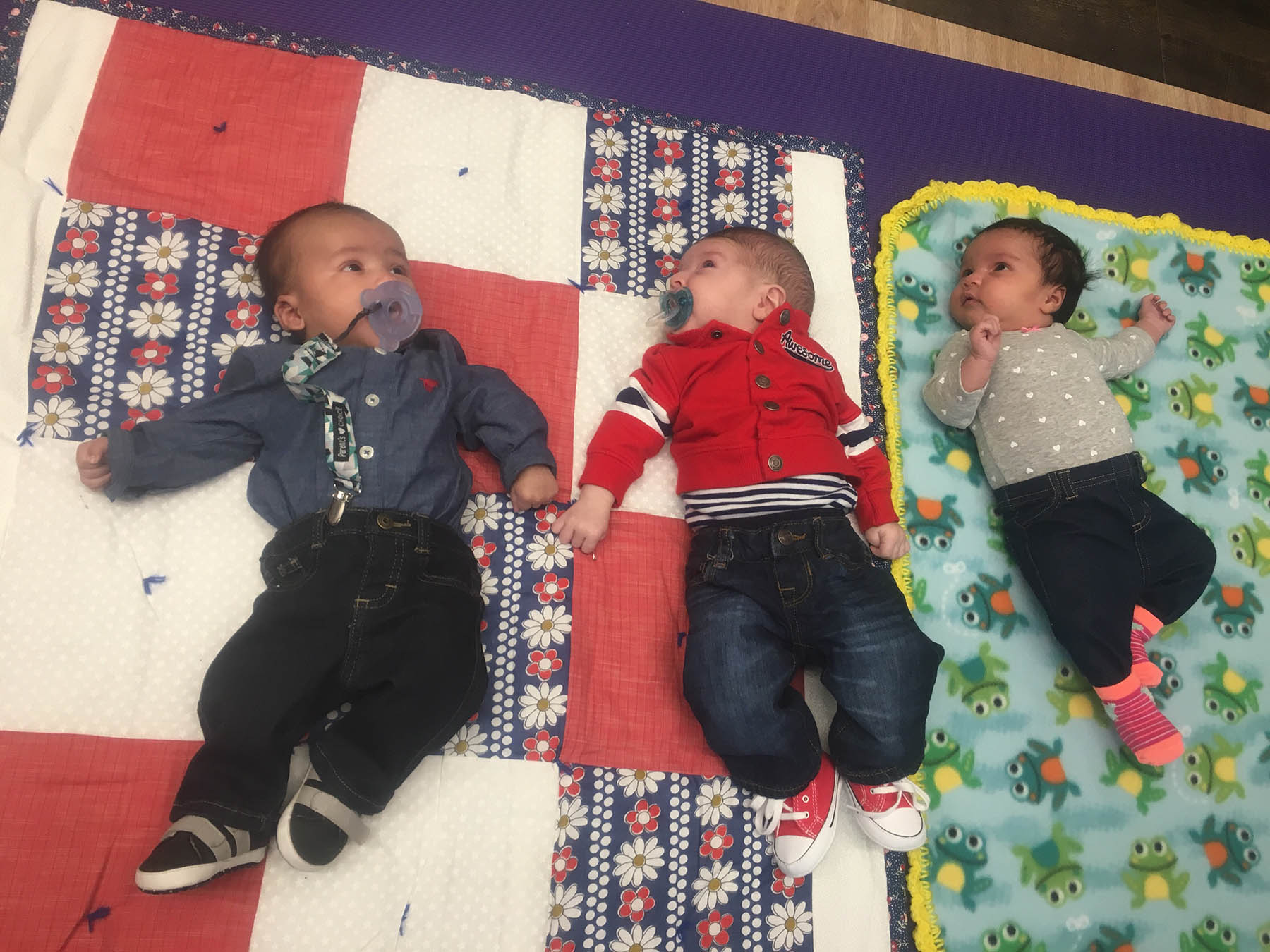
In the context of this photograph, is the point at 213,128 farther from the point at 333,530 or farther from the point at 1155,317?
the point at 1155,317

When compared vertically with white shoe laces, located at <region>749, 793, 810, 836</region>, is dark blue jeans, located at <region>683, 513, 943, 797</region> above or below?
above

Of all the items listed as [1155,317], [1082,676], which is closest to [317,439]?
[1082,676]

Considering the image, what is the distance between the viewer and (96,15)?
1355 millimetres

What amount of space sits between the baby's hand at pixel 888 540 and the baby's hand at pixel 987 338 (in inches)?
12.3

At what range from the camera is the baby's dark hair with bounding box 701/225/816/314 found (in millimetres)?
1405

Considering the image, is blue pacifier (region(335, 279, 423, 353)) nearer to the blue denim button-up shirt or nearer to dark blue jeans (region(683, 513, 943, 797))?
the blue denim button-up shirt

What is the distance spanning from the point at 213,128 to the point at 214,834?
3.53 feet

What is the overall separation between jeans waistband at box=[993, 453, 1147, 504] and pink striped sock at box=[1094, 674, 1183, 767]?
31 centimetres

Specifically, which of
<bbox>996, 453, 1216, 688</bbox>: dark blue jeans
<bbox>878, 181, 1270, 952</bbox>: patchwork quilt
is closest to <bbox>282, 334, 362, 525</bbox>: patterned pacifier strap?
<bbox>878, 181, 1270, 952</bbox>: patchwork quilt

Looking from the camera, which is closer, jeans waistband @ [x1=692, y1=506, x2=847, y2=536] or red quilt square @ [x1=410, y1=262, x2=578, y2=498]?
jeans waistband @ [x1=692, y1=506, x2=847, y2=536]

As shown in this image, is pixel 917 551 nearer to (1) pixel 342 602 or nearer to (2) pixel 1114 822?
(2) pixel 1114 822

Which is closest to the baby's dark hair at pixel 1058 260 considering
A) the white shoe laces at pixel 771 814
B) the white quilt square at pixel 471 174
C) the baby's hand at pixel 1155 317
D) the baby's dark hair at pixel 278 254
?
the baby's hand at pixel 1155 317

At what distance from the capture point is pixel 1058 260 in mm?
1527

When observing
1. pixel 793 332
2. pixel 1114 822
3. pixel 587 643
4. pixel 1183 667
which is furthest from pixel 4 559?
pixel 1183 667
